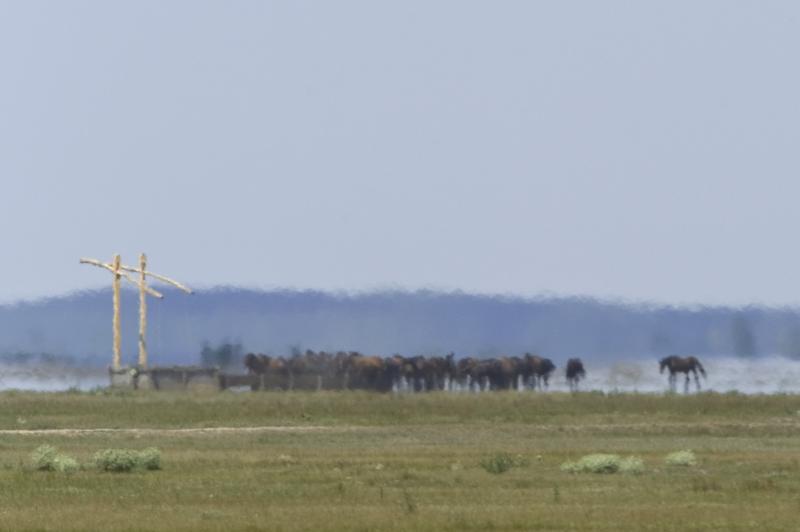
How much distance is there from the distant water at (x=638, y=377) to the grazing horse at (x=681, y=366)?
0.74 feet

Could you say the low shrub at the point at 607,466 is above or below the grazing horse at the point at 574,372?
below

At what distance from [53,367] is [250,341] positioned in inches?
336

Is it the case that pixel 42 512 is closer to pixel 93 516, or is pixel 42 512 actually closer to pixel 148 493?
pixel 93 516

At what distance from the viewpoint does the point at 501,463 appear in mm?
44781

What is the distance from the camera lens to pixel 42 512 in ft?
116

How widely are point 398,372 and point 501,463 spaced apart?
48267 mm

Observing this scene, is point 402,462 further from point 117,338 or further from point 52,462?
point 117,338

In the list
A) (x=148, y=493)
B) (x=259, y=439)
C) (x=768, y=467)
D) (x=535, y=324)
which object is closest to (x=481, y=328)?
(x=535, y=324)

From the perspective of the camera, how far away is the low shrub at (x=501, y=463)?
1740 inches

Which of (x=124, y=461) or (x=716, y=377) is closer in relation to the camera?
(x=124, y=461)

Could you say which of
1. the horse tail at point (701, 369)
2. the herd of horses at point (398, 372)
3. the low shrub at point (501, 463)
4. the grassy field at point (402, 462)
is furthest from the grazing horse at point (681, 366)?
the low shrub at point (501, 463)

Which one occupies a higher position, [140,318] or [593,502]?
[140,318]

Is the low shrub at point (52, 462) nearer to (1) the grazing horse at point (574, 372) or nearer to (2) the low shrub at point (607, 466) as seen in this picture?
(2) the low shrub at point (607, 466)

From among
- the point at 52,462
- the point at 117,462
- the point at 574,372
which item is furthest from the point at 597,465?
the point at 574,372
